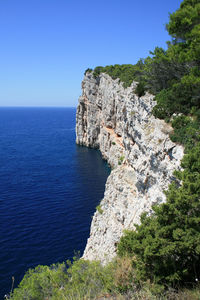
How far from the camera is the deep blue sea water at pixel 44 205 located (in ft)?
101

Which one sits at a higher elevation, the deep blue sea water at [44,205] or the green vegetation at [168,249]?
the green vegetation at [168,249]

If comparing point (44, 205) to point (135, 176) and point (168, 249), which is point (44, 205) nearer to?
point (135, 176)

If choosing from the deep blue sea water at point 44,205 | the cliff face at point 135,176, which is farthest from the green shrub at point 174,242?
the deep blue sea water at point 44,205

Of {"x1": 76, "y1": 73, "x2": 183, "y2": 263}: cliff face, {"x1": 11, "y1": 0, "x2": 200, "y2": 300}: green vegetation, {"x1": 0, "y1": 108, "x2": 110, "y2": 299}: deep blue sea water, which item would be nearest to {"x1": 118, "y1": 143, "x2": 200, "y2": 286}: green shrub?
{"x1": 11, "y1": 0, "x2": 200, "y2": 300}: green vegetation

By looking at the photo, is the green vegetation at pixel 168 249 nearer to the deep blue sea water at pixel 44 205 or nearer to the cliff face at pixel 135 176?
the cliff face at pixel 135 176

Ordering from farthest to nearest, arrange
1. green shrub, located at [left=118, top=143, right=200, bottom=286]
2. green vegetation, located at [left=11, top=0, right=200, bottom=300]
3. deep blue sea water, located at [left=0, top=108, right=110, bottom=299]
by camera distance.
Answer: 1. deep blue sea water, located at [left=0, top=108, right=110, bottom=299]
2. green vegetation, located at [left=11, top=0, right=200, bottom=300]
3. green shrub, located at [left=118, top=143, right=200, bottom=286]

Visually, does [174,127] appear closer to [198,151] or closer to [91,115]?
[198,151]

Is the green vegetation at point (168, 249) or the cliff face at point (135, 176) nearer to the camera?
the green vegetation at point (168, 249)

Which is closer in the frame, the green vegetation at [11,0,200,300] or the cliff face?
the green vegetation at [11,0,200,300]

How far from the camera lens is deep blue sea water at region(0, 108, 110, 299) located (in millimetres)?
30859

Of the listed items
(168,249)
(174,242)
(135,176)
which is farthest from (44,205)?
(174,242)

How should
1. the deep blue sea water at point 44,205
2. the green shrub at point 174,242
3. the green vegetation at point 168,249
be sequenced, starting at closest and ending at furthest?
the green shrub at point 174,242 → the green vegetation at point 168,249 → the deep blue sea water at point 44,205

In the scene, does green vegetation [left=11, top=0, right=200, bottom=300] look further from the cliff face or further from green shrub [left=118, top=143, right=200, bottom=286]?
the cliff face

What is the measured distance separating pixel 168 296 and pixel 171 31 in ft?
65.6
